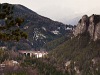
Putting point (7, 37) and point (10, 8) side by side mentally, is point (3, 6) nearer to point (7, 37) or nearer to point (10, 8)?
point (10, 8)

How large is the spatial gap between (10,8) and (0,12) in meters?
1.34

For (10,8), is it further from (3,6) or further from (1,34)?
(1,34)

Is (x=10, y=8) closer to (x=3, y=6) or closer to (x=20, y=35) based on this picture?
(x=3, y=6)

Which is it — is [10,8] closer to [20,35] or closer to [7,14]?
[7,14]

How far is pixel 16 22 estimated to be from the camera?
3703 centimetres

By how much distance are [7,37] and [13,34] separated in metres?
0.97

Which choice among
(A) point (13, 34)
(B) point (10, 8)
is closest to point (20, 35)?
(A) point (13, 34)

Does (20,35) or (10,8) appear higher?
(10,8)

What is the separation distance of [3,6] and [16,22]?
2.36 meters

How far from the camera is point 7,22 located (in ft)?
119

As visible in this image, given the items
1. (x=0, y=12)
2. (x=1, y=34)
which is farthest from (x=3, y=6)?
(x=1, y=34)

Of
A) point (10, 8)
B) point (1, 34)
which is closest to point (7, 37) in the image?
point (1, 34)

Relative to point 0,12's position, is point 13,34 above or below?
below

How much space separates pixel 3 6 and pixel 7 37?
359 centimetres
